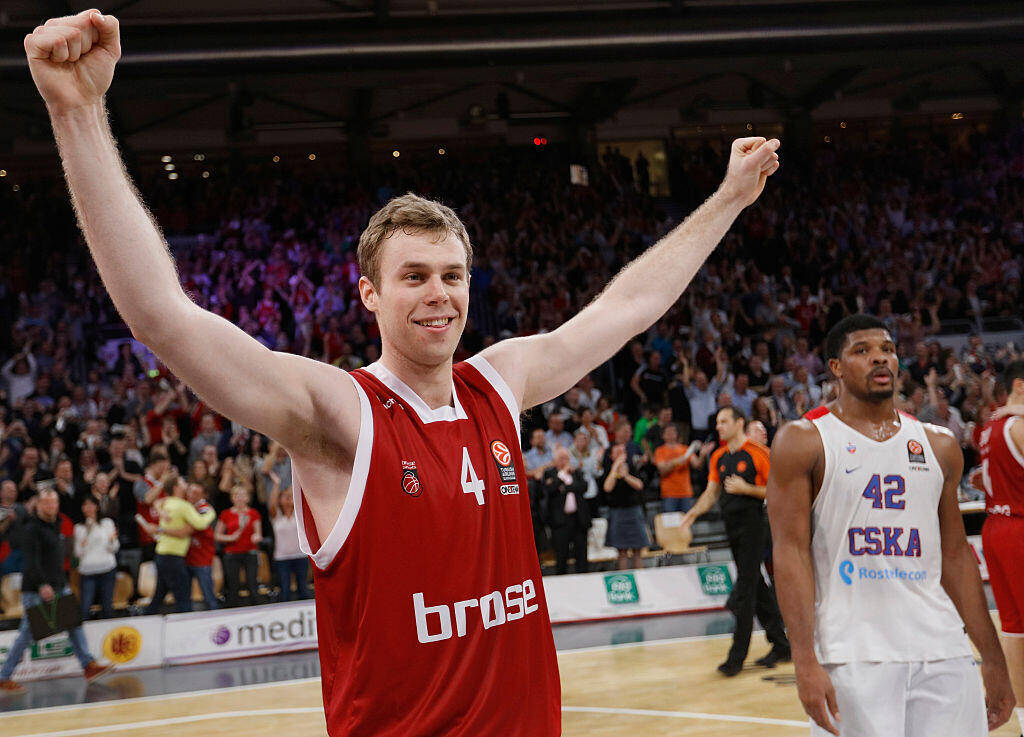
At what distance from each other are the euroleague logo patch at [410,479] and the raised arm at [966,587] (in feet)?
8.53

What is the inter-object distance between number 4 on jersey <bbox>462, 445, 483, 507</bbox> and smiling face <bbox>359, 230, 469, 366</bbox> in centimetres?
24

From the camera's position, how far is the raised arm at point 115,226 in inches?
69.5

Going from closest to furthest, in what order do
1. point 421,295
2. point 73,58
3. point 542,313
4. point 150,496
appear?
point 73,58
point 421,295
point 150,496
point 542,313

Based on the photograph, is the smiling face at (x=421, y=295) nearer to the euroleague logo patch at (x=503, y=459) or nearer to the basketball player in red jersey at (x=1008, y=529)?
the euroleague logo patch at (x=503, y=459)

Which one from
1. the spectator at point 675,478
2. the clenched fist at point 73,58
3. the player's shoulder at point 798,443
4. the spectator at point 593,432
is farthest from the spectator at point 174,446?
the clenched fist at point 73,58

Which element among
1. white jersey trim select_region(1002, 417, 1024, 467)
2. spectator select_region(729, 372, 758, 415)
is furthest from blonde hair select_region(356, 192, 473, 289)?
spectator select_region(729, 372, 758, 415)

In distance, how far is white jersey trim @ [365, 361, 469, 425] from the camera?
2.40 metres

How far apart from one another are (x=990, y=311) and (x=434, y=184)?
412 inches

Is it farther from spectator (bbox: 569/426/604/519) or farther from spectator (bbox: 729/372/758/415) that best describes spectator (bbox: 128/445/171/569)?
spectator (bbox: 729/372/758/415)

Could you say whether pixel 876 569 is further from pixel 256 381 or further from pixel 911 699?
pixel 256 381

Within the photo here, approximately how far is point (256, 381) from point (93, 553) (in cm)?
1033

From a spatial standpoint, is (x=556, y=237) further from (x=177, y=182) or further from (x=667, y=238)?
(x=667, y=238)

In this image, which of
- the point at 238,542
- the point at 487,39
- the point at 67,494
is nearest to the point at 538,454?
the point at 238,542

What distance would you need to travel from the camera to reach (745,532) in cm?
874
